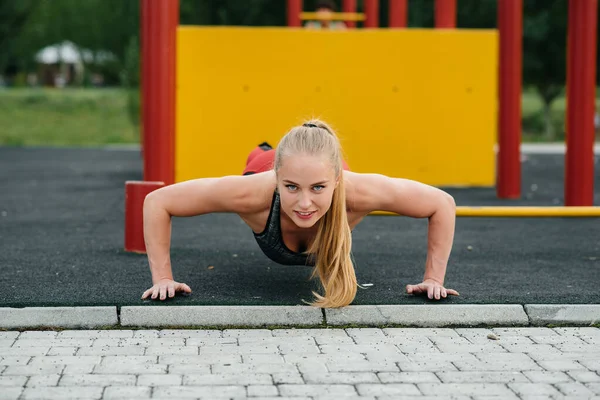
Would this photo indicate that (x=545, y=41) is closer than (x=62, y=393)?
No

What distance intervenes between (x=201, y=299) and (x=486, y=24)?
21154mm

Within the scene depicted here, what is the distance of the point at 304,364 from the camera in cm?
388

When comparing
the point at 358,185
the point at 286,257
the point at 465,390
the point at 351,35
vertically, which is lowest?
the point at 465,390

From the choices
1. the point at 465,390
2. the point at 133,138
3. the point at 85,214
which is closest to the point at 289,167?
the point at 465,390

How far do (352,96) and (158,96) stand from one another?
14.4ft

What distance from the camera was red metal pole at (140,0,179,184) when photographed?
6.77 m

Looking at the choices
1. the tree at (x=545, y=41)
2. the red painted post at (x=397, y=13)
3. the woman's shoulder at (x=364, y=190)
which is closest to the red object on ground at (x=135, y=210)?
the woman's shoulder at (x=364, y=190)

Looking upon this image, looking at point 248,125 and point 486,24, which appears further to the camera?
point 486,24

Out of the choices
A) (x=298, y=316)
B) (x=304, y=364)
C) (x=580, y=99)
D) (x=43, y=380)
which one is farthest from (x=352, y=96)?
(x=43, y=380)

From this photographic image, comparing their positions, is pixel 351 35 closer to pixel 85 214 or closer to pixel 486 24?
pixel 85 214

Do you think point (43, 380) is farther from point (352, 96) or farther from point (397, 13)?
point (397, 13)

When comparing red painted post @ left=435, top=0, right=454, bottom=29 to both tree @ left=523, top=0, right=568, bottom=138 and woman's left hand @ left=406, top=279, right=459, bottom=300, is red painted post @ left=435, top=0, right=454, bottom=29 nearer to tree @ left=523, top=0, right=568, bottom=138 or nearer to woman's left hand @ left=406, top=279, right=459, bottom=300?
woman's left hand @ left=406, top=279, right=459, bottom=300

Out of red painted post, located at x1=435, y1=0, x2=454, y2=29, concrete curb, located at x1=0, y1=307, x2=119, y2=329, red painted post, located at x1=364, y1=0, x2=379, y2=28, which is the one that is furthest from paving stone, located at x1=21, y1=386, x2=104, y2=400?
red painted post, located at x1=364, y1=0, x2=379, y2=28

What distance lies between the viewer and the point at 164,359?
394 cm
